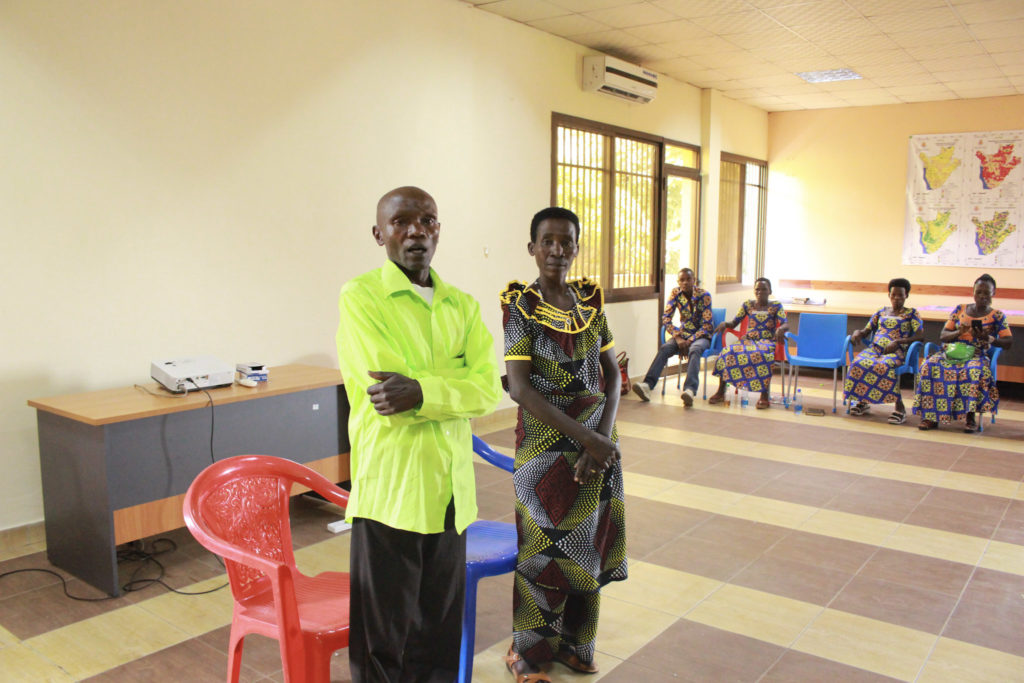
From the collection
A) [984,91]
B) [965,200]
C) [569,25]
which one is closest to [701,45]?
[569,25]

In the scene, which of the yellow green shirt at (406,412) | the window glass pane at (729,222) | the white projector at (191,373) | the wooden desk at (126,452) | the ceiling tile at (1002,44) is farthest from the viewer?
the window glass pane at (729,222)

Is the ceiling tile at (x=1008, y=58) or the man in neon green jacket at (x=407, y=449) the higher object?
the ceiling tile at (x=1008, y=58)

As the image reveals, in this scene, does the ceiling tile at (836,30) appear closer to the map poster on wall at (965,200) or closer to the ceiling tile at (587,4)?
the ceiling tile at (587,4)

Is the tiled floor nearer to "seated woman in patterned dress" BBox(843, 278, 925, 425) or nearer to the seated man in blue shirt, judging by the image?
"seated woman in patterned dress" BBox(843, 278, 925, 425)

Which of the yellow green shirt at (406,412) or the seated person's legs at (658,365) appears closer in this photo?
the yellow green shirt at (406,412)

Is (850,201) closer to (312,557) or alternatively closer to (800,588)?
(800,588)

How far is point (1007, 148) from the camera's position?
9.09m

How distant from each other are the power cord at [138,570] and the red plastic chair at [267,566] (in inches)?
50.0

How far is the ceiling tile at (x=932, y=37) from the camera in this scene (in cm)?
653

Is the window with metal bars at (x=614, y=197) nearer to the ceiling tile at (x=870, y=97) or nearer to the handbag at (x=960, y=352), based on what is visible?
the ceiling tile at (x=870, y=97)

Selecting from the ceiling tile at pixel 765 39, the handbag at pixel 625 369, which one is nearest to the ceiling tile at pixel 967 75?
the ceiling tile at pixel 765 39

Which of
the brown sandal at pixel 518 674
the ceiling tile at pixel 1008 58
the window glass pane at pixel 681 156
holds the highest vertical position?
the ceiling tile at pixel 1008 58

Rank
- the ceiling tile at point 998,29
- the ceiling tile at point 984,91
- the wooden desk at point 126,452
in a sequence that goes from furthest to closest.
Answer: the ceiling tile at point 984,91 < the ceiling tile at point 998,29 < the wooden desk at point 126,452

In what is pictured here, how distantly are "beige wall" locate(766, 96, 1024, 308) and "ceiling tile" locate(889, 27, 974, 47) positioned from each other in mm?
2932
